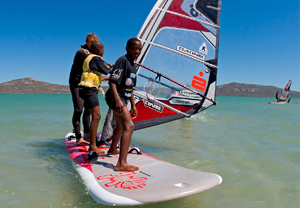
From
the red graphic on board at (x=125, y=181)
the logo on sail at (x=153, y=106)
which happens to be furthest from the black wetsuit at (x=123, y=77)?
the logo on sail at (x=153, y=106)

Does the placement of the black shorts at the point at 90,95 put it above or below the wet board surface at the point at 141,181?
above

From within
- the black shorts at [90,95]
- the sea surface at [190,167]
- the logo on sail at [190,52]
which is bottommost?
the sea surface at [190,167]

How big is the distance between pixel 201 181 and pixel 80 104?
247 centimetres

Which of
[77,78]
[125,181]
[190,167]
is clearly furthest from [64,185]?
[190,167]

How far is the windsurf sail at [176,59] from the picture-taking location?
14.4ft

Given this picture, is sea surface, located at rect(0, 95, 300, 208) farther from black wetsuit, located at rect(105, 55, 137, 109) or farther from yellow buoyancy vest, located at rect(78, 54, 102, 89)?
yellow buoyancy vest, located at rect(78, 54, 102, 89)

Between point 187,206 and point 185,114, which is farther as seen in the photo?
point 185,114

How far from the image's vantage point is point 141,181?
244 centimetres

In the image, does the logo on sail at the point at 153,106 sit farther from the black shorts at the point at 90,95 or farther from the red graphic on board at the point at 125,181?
the red graphic on board at the point at 125,181

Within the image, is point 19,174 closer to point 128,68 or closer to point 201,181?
point 128,68

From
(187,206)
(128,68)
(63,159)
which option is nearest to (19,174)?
(63,159)

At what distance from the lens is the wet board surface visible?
209cm

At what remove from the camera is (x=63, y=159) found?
3.96m

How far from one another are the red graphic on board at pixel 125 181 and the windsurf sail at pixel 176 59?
207 centimetres
